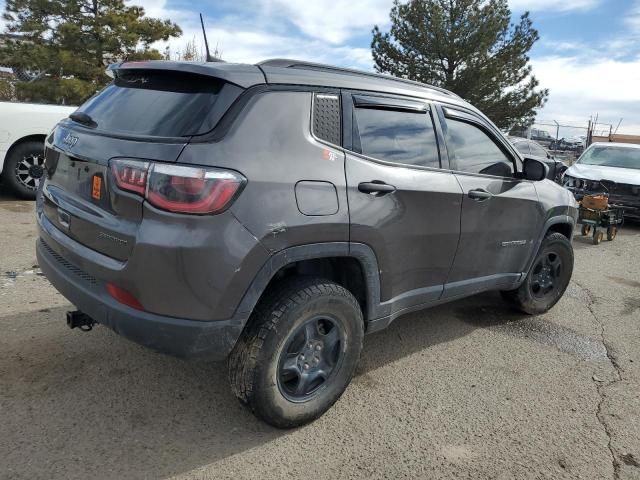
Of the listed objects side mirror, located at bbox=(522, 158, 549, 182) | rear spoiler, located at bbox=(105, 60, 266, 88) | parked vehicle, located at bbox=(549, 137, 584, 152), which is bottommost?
side mirror, located at bbox=(522, 158, 549, 182)

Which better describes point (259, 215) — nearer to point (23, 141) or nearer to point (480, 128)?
point (480, 128)

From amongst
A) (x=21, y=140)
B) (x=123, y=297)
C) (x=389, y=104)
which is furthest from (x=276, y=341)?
(x=21, y=140)

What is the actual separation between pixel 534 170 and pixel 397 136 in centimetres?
143

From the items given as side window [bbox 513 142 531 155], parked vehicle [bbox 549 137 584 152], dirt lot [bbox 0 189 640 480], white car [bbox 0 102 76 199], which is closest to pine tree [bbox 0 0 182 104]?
white car [bbox 0 102 76 199]

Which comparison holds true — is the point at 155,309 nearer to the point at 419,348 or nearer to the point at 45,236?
the point at 45,236

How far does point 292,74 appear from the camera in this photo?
107 inches

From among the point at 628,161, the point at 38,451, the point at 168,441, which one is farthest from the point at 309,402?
the point at 628,161

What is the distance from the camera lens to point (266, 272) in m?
2.45

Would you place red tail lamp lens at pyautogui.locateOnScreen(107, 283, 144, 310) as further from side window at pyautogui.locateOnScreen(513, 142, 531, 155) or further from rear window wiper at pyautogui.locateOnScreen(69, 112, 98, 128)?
side window at pyautogui.locateOnScreen(513, 142, 531, 155)

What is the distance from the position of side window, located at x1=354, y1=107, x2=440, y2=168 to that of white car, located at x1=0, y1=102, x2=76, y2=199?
5.91 m

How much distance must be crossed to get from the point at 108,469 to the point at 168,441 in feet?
1.04

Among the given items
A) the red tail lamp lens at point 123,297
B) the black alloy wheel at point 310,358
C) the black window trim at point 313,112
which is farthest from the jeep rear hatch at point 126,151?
the black alloy wheel at point 310,358

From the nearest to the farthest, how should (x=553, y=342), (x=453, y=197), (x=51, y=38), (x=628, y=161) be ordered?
(x=453, y=197), (x=553, y=342), (x=628, y=161), (x=51, y=38)

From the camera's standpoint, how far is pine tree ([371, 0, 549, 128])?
2128 cm
